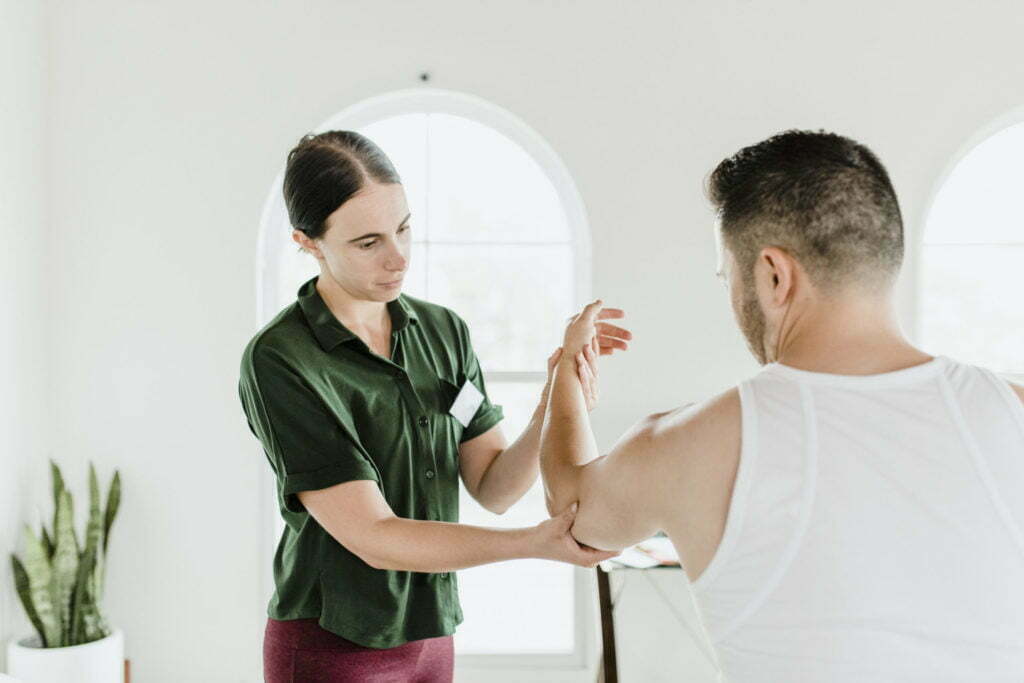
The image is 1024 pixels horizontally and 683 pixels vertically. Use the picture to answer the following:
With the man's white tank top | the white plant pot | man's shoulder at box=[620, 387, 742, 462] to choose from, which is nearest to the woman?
man's shoulder at box=[620, 387, 742, 462]

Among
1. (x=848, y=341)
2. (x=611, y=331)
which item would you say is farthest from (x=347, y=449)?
(x=848, y=341)

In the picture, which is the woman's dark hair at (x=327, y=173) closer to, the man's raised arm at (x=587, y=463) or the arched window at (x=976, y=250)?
the man's raised arm at (x=587, y=463)

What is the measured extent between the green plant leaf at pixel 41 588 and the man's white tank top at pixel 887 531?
2.87m

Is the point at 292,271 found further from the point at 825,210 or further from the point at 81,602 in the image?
the point at 825,210

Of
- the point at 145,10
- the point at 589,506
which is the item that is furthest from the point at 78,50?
the point at 589,506

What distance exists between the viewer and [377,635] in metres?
1.77

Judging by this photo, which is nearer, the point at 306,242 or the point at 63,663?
the point at 306,242

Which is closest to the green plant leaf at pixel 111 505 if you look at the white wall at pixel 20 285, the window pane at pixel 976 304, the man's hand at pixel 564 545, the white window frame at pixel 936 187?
the white wall at pixel 20 285

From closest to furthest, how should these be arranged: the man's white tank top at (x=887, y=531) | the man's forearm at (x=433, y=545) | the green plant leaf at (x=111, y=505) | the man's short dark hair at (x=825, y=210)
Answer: the man's white tank top at (x=887, y=531) → the man's short dark hair at (x=825, y=210) → the man's forearm at (x=433, y=545) → the green plant leaf at (x=111, y=505)

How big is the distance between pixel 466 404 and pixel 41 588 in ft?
6.84

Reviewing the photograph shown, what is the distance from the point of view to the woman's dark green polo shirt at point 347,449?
5.59 ft

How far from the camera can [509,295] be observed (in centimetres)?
377

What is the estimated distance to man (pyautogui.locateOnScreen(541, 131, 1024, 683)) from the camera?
1013 millimetres

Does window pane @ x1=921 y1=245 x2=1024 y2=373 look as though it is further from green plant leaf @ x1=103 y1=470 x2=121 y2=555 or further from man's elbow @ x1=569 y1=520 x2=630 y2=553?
green plant leaf @ x1=103 y1=470 x2=121 y2=555
